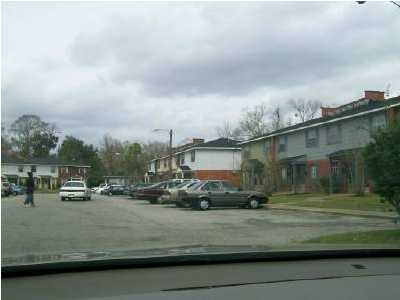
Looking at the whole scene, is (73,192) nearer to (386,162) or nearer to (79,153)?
(386,162)

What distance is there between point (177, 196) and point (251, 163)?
81.7 feet

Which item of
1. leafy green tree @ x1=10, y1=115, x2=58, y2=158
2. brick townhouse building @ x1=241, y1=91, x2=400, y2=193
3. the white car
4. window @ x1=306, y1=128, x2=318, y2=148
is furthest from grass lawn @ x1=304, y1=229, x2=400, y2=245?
leafy green tree @ x1=10, y1=115, x2=58, y2=158

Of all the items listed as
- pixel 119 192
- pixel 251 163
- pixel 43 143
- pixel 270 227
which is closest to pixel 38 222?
pixel 270 227

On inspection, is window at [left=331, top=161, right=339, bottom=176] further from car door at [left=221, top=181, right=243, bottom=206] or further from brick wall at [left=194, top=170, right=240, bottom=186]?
brick wall at [left=194, top=170, right=240, bottom=186]

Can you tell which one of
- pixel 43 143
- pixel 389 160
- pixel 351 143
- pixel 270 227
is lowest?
pixel 270 227

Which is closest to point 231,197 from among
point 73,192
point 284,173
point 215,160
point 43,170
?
point 73,192

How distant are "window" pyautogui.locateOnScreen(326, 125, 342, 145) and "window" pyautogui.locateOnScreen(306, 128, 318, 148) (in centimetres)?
190

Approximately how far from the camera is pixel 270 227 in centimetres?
1794

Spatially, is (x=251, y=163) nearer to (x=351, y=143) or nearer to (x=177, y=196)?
(x=351, y=143)

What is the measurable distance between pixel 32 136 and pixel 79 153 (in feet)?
37.9

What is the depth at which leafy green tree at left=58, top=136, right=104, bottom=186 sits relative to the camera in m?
120

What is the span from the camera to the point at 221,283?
3.78 metres

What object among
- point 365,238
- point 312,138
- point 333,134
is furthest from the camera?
point 312,138

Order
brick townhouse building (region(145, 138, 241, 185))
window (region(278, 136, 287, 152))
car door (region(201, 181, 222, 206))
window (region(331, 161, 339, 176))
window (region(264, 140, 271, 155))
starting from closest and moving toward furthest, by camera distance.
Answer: car door (region(201, 181, 222, 206)), window (region(331, 161, 339, 176)), window (region(278, 136, 287, 152)), window (region(264, 140, 271, 155)), brick townhouse building (region(145, 138, 241, 185))
